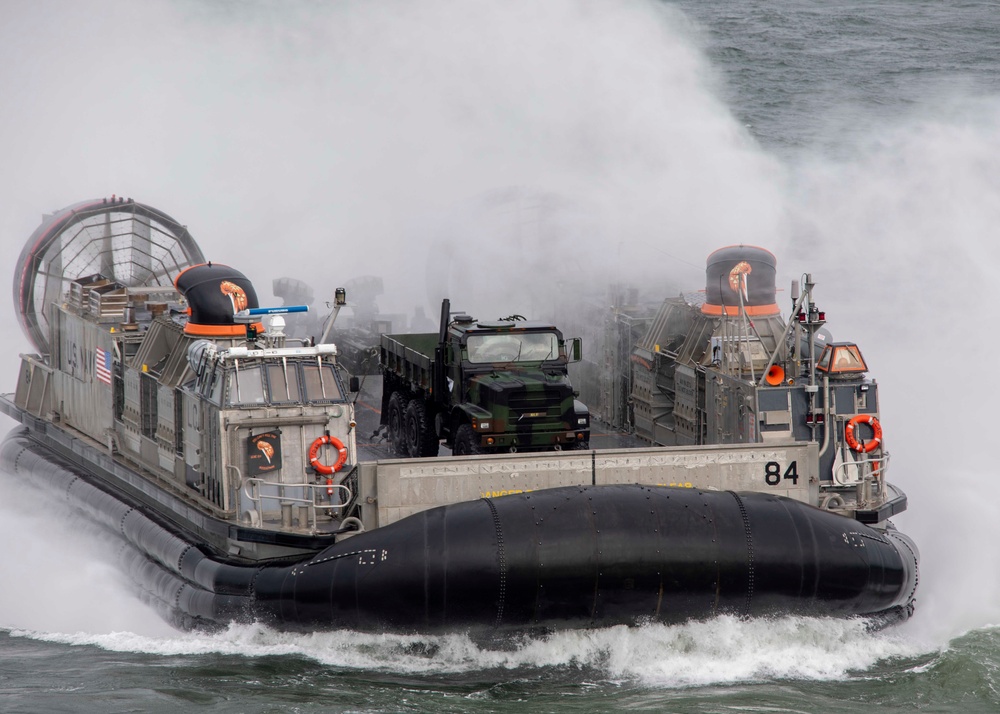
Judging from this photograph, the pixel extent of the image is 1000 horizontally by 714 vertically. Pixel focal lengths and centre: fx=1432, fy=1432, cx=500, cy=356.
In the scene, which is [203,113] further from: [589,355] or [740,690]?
[740,690]

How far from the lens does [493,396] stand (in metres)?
13.6

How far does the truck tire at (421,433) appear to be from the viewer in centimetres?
1498

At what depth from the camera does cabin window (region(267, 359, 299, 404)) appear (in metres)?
12.0

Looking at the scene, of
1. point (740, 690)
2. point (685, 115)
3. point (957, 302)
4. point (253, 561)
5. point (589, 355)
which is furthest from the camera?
point (685, 115)

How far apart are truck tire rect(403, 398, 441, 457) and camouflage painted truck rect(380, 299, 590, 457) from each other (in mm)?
10

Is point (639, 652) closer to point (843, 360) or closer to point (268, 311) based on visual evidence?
point (843, 360)

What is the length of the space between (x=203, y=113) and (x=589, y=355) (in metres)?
15.0

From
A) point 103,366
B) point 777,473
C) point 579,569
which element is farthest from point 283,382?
point 777,473

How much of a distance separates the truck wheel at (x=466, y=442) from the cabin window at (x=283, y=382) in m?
2.19

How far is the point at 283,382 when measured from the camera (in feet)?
39.5

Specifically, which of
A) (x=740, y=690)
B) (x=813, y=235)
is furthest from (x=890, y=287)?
(x=740, y=690)

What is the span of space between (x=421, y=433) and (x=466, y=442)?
51.6 inches

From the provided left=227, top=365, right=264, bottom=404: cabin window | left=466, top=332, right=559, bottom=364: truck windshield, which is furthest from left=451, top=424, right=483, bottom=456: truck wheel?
left=227, top=365, right=264, bottom=404: cabin window

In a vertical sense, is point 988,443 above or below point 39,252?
below
